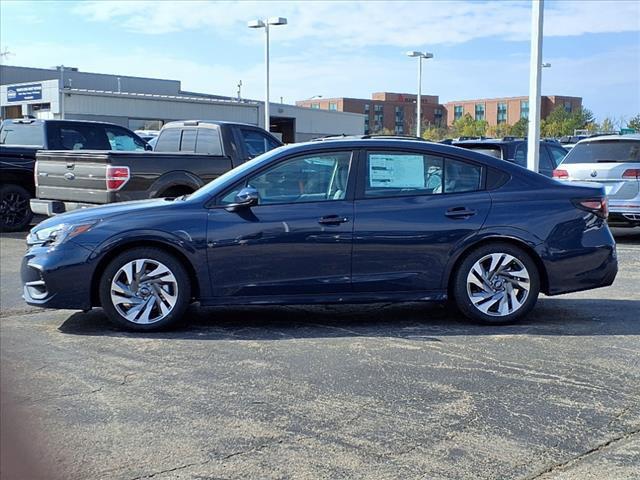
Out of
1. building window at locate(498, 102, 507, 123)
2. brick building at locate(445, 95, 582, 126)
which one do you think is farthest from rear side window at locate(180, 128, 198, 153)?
building window at locate(498, 102, 507, 123)

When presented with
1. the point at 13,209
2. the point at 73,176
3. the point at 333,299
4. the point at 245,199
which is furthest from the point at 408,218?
the point at 13,209

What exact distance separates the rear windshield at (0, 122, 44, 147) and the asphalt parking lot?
8.04 meters

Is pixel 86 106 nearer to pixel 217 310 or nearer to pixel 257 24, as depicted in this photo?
pixel 257 24

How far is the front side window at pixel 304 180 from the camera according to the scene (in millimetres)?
6191

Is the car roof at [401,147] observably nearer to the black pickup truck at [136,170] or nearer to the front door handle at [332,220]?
the front door handle at [332,220]

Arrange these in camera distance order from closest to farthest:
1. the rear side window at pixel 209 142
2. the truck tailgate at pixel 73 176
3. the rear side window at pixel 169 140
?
the truck tailgate at pixel 73 176, the rear side window at pixel 209 142, the rear side window at pixel 169 140

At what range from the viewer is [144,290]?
19.9 ft

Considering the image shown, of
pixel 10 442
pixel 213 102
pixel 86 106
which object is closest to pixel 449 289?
pixel 10 442

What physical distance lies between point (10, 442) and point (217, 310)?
10.7 feet

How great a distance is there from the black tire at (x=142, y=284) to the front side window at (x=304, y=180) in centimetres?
71

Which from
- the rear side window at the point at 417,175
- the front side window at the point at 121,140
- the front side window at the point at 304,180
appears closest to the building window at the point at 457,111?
the front side window at the point at 121,140

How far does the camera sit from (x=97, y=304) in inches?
241

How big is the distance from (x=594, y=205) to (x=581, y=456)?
3179 mm

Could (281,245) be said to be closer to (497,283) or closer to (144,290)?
(144,290)
